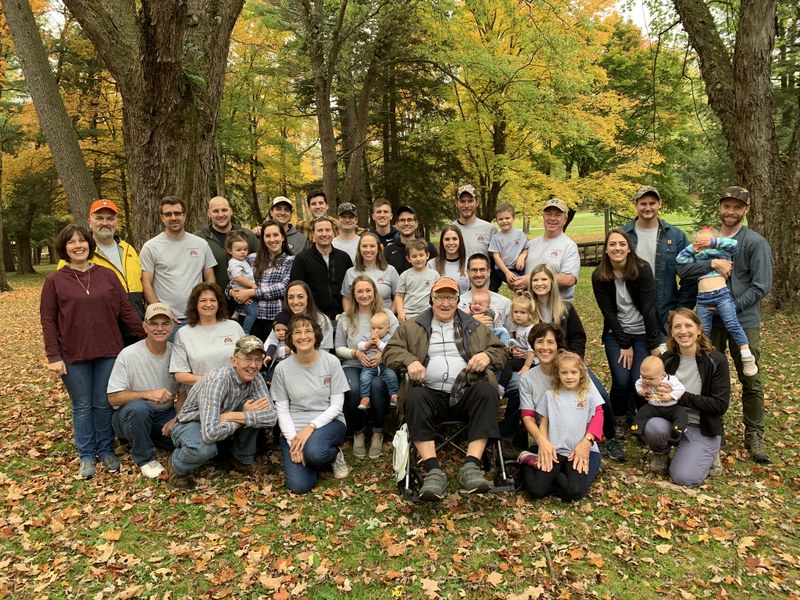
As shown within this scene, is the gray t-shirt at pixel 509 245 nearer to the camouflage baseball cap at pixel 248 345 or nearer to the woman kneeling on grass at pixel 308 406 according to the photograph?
the woman kneeling on grass at pixel 308 406

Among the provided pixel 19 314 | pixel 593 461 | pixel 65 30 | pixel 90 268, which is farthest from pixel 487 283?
pixel 65 30

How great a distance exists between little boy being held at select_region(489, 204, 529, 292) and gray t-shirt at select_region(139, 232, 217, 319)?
3329 millimetres

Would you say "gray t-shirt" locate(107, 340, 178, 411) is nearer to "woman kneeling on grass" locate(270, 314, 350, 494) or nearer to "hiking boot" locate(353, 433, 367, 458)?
"woman kneeling on grass" locate(270, 314, 350, 494)

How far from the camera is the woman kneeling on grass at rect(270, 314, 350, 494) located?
14.3ft

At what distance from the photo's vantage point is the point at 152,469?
4.58 m

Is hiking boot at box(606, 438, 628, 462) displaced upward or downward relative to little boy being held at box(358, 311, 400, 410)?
downward

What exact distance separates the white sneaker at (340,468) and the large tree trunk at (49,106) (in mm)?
6179

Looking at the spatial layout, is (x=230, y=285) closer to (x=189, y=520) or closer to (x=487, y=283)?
(x=189, y=520)

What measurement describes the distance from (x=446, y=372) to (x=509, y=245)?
7.09ft

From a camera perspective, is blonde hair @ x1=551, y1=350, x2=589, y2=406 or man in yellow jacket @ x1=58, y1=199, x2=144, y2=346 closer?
blonde hair @ x1=551, y1=350, x2=589, y2=406

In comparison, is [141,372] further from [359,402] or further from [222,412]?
[359,402]

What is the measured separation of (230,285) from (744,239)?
519 centimetres

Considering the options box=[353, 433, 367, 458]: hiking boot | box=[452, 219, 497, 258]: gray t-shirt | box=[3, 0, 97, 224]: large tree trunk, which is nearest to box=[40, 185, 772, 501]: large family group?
box=[353, 433, 367, 458]: hiking boot

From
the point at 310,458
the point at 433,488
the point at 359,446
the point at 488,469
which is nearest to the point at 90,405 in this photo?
the point at 310,458
